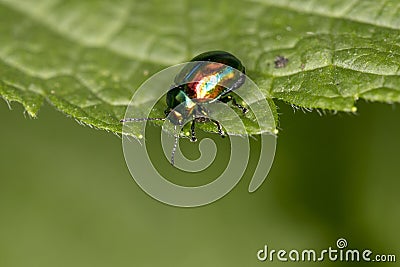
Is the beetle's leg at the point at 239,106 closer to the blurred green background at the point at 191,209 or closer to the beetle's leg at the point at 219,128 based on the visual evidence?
the beetle's leg at the point at 219,128

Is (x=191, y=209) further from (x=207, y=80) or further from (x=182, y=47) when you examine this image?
(x=182, y=47)

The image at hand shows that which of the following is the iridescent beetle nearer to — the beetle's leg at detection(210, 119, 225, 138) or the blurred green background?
the beetle's leg at detection(210, 119, 225, 138)

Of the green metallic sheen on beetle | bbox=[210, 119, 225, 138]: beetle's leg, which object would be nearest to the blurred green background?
the green metallic sheen on beetle

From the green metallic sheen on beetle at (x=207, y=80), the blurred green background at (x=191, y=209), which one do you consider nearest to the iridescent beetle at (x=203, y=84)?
the green metallic sheen on beetle at (x=207, y=80)

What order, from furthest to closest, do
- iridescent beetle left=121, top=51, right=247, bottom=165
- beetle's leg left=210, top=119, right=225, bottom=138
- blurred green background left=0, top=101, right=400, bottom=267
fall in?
blurred green background left=0, top=101, right=400, bottom=267, iridescent beetle left=121, top=51, right=247, bottom=165, beetle's leg left=210, top=119, right=225, bottom=138

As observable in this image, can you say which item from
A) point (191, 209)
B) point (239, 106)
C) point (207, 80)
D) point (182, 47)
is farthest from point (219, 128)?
point (191, 209)

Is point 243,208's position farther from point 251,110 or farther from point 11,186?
point 11,186

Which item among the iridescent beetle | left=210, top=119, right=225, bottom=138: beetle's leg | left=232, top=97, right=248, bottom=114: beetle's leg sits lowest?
left=210, top=119, right=225, bottom=138: beetle's leg
